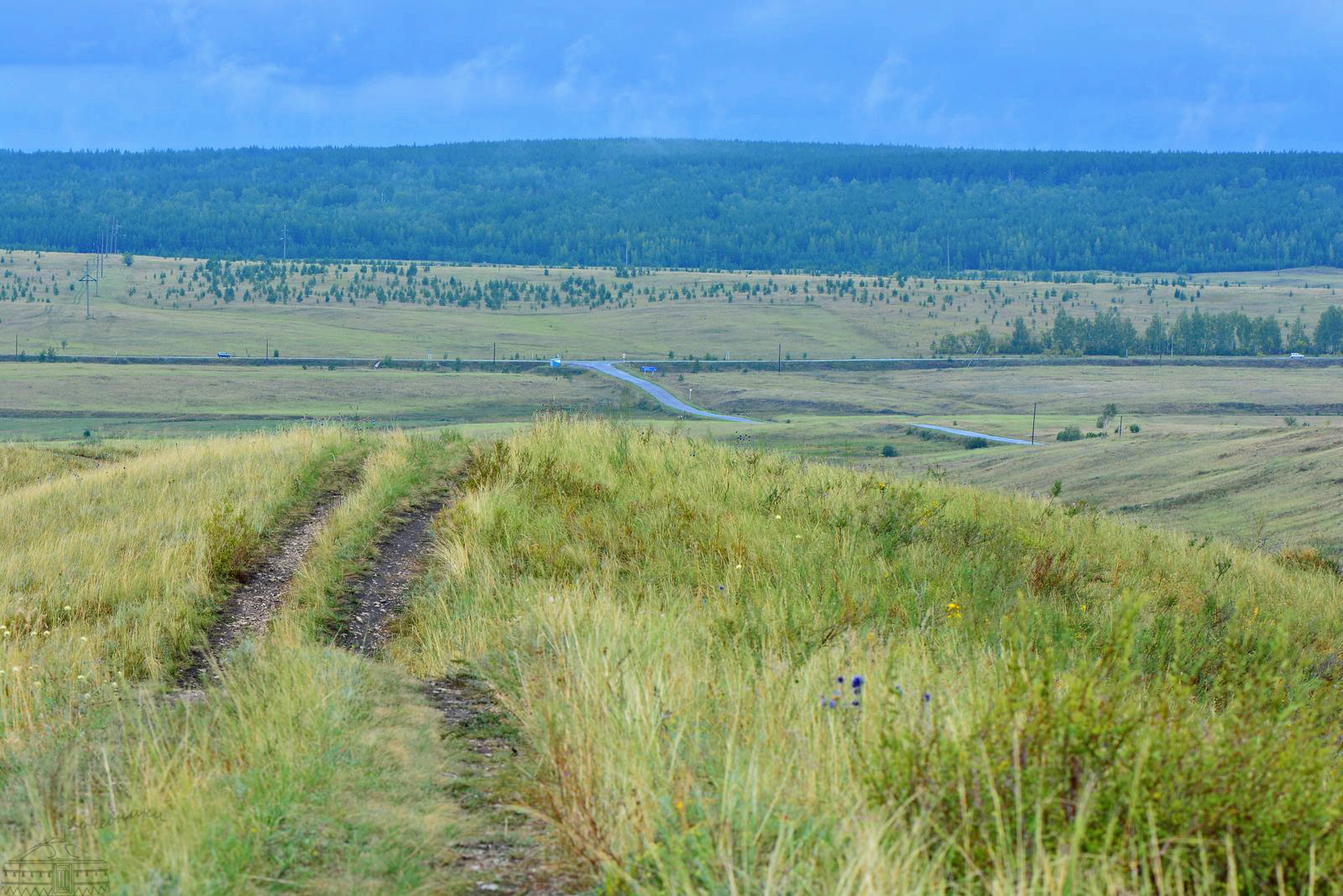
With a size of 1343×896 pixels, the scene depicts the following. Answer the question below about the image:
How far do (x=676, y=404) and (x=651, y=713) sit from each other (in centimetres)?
5996

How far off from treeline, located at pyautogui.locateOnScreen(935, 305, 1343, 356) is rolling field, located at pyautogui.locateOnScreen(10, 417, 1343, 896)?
86862 mm

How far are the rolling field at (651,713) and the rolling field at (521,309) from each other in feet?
269

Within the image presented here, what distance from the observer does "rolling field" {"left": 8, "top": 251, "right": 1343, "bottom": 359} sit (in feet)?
317

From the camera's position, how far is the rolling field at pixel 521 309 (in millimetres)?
96688

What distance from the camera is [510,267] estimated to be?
6535 inches

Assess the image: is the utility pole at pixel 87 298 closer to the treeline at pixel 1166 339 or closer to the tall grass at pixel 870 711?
the treeline at pixel 1166 339

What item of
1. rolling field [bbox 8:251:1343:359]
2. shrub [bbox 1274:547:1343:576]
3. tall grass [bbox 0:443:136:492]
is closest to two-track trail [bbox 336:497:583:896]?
shrub [bbox 1274:547:1343:576]

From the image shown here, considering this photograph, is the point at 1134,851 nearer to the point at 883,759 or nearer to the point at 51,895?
the point at 883,759

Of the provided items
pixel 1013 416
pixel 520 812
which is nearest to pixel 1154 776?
pixel 520 812

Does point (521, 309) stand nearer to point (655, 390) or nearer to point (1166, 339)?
point (655, 390)

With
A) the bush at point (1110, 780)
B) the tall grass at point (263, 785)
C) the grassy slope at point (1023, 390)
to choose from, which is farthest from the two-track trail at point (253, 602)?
the grassy slope at point (1023, 390)

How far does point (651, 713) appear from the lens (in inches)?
165

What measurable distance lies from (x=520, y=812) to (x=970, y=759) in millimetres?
1396

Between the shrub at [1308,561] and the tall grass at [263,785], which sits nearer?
the tall grass at [263,785]
